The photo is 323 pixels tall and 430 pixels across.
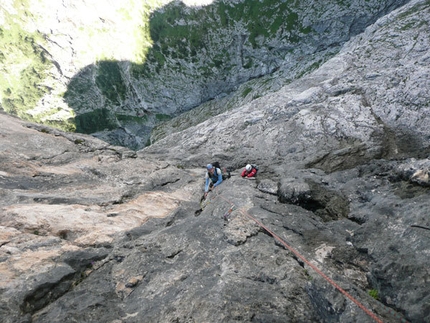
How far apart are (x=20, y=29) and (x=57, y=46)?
765 inches

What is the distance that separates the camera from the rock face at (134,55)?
102 metres

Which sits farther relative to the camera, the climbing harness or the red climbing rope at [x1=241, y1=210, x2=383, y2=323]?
the climbing harness

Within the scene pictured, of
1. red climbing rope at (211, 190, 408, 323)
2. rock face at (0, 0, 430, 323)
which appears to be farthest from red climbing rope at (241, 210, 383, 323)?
rock face at (0, 0, 430, 323)

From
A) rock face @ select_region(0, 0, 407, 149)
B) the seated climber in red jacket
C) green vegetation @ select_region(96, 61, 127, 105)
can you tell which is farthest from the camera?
green vegetation @ select_region(96, 61, 127, 105)

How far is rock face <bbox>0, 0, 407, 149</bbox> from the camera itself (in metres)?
102

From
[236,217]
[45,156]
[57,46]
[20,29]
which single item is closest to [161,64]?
[57,46]

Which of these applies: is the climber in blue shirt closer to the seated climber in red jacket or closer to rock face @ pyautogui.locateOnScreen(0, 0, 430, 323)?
rock face @ pyautogui.locateOnScreen(0, 0, 430, 323)

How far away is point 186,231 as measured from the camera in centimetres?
1381

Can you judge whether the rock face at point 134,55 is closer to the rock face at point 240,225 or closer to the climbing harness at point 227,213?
the rock face at point 240,225

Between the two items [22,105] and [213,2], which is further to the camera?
[22,105]

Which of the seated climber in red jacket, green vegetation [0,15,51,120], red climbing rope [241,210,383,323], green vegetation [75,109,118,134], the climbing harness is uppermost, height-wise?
green vegetation [0,15,51,120]

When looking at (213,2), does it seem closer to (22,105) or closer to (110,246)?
(22,105)

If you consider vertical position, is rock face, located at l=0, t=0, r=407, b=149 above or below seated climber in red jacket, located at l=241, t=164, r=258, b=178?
above

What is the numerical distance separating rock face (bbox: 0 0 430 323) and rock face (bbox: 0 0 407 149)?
244 ft
